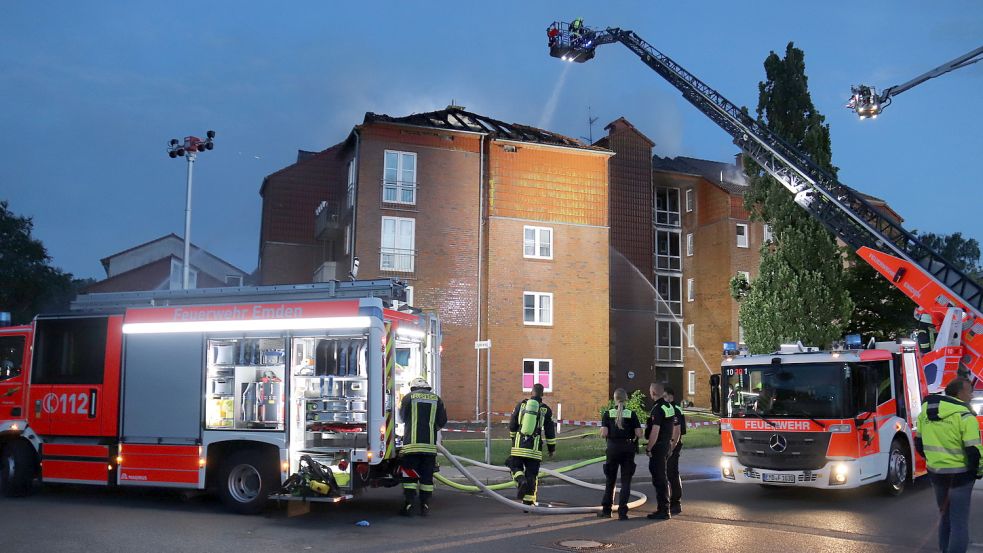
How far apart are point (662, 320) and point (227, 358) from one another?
35534 millimetres

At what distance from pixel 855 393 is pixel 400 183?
68.9 ft

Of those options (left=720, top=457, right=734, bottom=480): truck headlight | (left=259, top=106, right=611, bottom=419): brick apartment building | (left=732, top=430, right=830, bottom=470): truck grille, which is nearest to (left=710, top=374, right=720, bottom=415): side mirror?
(left=732, top=430, right=830, bottom=470): truck grille

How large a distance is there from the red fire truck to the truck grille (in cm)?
460

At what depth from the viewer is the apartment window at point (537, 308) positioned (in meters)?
31.0

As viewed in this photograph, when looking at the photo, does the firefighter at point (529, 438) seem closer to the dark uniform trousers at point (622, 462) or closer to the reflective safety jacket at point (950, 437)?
the dark uniform trousers at point (622, 462)

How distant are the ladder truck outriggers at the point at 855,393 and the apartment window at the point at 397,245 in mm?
17241

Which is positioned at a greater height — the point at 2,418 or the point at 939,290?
the point at 939,290

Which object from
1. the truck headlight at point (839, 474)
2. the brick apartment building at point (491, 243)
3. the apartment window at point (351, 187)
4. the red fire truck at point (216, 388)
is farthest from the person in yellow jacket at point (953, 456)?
the apartment window at point (351, 187)

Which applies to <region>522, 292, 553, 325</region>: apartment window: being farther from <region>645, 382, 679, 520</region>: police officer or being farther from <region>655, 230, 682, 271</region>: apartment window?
<region>645, 382, 679, 520</region>: police officer

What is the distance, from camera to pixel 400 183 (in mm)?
30266

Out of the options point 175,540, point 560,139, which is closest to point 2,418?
point 175,540

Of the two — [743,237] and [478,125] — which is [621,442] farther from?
[743,237]

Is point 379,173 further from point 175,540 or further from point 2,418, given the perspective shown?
point 175,540

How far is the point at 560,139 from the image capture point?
33531 mm
